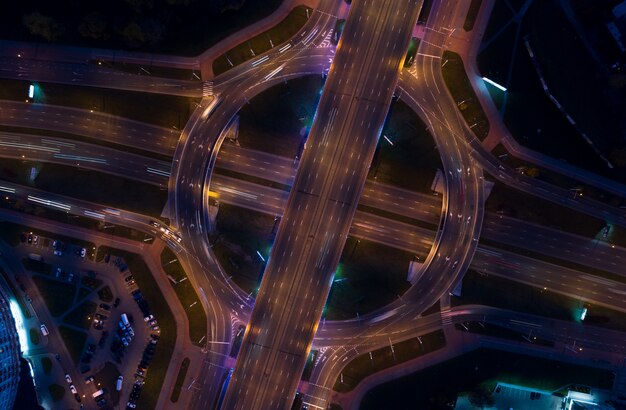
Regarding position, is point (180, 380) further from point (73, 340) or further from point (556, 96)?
point (556, 96)

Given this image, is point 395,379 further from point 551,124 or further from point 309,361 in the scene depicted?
point 551,124

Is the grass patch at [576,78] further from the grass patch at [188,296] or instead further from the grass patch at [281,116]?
the grass patch at [188,296]

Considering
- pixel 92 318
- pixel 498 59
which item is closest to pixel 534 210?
pixel 498 59

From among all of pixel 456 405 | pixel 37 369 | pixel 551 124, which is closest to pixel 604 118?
pixel 551 124

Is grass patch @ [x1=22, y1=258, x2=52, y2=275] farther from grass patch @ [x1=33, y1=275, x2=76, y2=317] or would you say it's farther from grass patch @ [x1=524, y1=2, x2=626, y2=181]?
grass patch @ [x1=524, y1=2, x2=626, y2=181]

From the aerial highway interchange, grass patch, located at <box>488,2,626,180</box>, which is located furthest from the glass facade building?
grass patch, located at <box>488,2,626,180</box>

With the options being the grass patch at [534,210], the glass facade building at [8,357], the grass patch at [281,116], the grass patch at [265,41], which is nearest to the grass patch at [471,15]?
the grass patch at [265,41]
